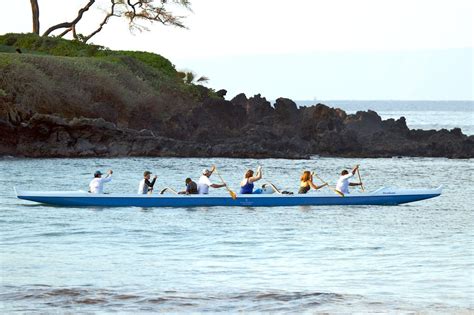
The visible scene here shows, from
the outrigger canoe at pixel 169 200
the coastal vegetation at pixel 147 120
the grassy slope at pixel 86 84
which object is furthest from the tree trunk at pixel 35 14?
the outrigger canoe at pixel 169 200

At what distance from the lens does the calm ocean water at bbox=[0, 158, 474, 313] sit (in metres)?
18.2

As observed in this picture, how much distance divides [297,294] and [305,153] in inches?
1600

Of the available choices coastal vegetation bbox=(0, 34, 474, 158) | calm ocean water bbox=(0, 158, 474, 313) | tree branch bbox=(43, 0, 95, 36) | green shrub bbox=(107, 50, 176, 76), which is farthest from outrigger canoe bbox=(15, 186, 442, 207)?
green shrub bbox=(107, 50, 176, 76)

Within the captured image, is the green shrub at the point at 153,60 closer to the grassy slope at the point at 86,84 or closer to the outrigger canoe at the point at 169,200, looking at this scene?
the grassy slope at the point at 86,84

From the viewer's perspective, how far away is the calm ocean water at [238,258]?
1817 centimetres

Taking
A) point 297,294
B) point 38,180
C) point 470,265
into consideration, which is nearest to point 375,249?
point 470,265

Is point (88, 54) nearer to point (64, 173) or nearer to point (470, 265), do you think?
point (64, 173)

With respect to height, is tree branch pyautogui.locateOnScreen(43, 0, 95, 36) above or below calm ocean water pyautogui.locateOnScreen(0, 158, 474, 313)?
above

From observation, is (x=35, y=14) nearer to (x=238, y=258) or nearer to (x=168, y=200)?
(x=168, y=200)

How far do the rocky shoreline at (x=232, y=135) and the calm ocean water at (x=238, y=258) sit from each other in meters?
14.0

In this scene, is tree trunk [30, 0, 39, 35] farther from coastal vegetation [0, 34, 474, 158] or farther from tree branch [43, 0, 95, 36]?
coastal vegetation [0, 34, 474, 158]

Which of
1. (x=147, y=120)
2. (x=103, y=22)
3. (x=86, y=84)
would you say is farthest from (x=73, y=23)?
(x=147, y=120)

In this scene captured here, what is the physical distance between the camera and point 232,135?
61.6 metres

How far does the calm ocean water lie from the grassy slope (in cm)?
2020
